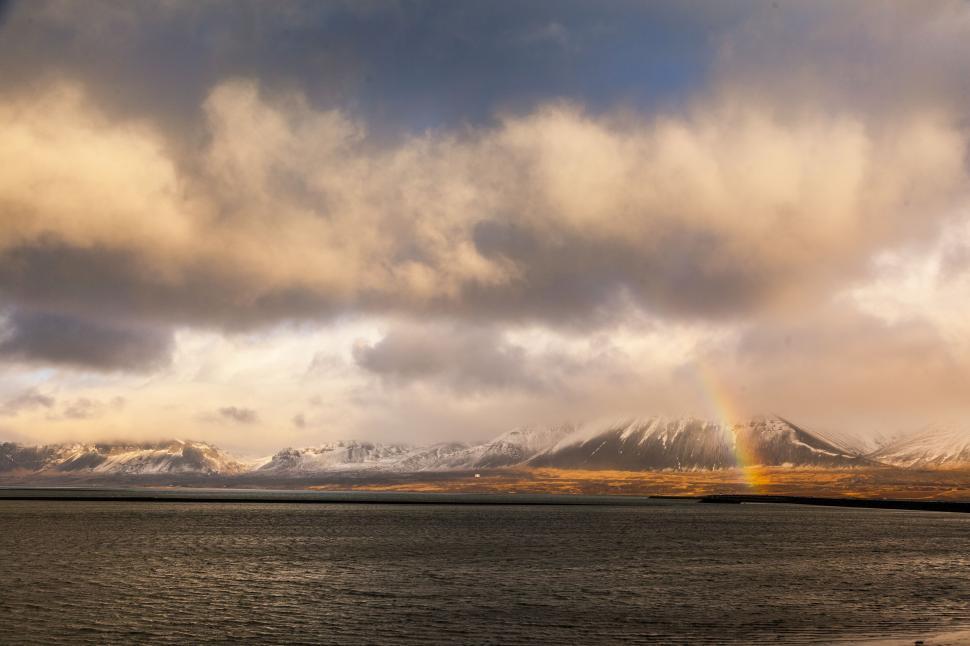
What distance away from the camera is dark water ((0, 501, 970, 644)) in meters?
45.5

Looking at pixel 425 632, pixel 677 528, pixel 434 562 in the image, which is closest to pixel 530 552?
pixel 434 562

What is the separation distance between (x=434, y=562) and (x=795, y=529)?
4009 inches

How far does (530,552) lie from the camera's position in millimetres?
100000

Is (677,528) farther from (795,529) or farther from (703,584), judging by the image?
(703,584)

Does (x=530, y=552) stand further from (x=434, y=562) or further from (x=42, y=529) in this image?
(x=42, y=529)

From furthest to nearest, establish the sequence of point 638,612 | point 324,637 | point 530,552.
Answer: point 530,552
point 638,612
point 324,637

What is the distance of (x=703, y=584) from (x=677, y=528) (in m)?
101

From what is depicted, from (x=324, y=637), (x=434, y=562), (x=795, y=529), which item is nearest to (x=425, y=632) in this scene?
(x=324, y=637)

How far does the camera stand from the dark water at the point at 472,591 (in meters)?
45.5

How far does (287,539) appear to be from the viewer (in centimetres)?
12356

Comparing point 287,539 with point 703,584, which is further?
point 287,539

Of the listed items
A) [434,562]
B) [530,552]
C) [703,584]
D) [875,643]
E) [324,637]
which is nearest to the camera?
[875,643]

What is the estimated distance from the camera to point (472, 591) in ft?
205

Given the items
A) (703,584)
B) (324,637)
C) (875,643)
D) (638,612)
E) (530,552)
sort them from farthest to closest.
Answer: (530,552) → (703,584) → (638,612) → (324,637) → (875,643)
